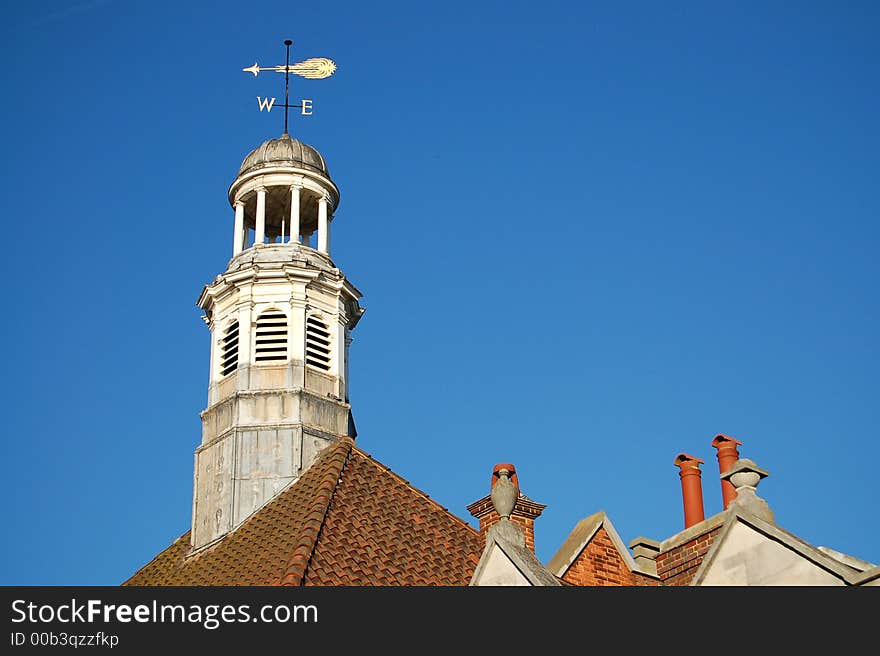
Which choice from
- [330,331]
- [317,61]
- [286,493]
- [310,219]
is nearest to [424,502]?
[286,493]

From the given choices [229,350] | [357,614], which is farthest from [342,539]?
[357,614]

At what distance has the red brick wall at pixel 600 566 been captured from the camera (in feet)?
77.5

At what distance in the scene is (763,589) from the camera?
1538 cm

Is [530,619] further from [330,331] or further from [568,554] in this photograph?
[330,331]

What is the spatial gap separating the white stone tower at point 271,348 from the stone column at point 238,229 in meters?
0.02

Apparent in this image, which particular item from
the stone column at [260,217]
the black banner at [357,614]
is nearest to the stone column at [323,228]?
the stone column at [260,217]

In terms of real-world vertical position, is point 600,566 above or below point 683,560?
above

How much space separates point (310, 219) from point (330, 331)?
→ 4.52 metres

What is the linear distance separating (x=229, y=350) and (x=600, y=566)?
975 cm

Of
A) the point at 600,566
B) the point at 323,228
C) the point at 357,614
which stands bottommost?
the point at 357,614

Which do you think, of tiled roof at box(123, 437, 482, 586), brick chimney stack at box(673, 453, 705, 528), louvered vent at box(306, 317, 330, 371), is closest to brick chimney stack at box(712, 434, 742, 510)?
brick chimney stack at box(673, 453, 705, 528)

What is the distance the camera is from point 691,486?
2241cm

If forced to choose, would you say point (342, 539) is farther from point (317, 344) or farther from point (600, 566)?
point (317, 344)

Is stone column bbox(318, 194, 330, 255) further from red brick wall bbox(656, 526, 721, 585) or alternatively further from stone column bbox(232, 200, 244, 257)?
red brick wall bbox(656, 526, 721, 585)
